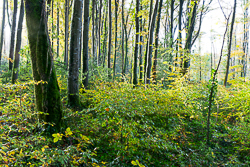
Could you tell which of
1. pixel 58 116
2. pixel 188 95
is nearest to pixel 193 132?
pixel 188 95

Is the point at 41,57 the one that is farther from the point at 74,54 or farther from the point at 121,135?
the point at 121,135

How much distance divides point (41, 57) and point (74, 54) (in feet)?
5.81

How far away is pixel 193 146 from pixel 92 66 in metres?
6.98

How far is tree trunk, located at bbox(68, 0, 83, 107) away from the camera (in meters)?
4.34

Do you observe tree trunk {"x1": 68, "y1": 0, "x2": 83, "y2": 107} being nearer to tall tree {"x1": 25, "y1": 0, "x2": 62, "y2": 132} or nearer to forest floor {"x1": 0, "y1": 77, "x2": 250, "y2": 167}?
forest floor {"x1": 0, "y1": 77, "x2": 250, "y2": 167}

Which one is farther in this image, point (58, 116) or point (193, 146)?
point (193, 146)

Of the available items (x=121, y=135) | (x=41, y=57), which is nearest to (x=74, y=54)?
(x=41, y=57)

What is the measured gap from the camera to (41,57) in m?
2.66

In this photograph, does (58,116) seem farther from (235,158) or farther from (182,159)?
(235,158)

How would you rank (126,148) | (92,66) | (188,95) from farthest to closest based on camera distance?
1. (92,66)
2. (188,95)
3. (126,148)

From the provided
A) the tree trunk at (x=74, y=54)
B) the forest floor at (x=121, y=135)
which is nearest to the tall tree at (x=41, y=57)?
the forest floor at (x=121, y=135)

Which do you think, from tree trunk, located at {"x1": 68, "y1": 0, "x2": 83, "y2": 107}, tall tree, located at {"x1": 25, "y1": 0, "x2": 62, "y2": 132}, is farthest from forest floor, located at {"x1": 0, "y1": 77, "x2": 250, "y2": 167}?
tree trunk, located at {"x1": 68, "y1": 0, "x2": 83, "y2": 107}

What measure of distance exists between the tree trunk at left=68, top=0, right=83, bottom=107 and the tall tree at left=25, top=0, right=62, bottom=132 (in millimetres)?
1632

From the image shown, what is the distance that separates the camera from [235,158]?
314 centimetres
